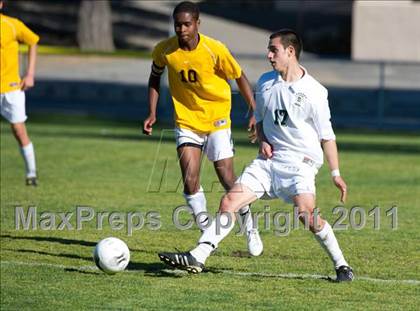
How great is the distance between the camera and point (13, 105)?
548 inches

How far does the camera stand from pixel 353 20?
36781mm

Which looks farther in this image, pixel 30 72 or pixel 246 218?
pixel 30 72

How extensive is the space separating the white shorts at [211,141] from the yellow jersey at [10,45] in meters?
4.81

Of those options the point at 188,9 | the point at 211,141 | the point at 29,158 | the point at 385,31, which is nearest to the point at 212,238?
the point at 211,141

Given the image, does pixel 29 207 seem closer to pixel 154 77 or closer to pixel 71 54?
pixel 154 77

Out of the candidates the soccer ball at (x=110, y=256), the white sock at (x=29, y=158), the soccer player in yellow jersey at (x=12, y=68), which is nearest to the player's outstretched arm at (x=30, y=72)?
the soccer player in yellow jersey at (x=12, y=68)

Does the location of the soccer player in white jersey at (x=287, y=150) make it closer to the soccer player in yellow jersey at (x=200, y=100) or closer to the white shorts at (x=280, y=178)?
the white shorts at (x=280, y=178)

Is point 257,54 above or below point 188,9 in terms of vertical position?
below

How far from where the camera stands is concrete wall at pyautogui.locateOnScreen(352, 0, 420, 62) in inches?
1431

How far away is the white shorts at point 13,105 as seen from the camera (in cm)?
1393

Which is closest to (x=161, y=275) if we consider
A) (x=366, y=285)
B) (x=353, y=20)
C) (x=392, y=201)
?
(x=366, y=285)

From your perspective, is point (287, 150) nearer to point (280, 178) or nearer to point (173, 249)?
point (280, 178)

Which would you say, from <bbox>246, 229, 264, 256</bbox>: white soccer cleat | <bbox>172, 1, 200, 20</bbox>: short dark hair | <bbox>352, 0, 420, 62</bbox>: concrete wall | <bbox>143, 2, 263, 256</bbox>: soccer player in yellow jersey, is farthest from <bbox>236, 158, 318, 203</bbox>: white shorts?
<bbox>352, 0, 420, 62</bbox>: concrete wall

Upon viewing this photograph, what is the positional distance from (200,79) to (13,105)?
16.4 ft
